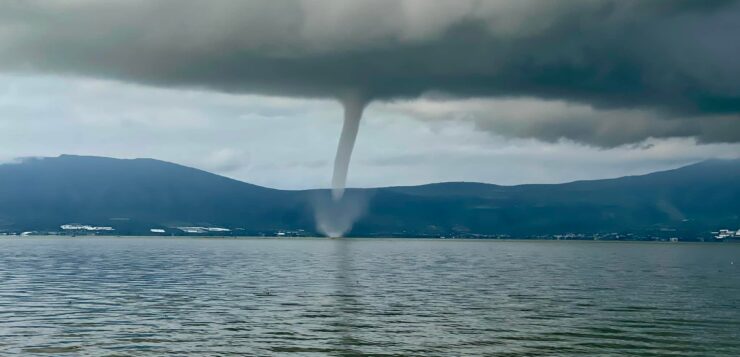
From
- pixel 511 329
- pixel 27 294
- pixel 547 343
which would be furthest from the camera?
pixel 27 294

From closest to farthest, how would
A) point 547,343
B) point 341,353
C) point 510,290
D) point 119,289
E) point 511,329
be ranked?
1. point 341,353
2. point 547,343
3. point 511,329
4. point 119,289
5. point 510,290

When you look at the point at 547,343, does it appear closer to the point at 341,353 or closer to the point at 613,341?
the point at 613,341

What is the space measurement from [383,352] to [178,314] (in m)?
27.0

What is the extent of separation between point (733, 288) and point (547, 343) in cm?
7300

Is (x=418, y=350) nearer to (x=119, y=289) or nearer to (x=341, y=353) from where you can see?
(x=341, y=353)

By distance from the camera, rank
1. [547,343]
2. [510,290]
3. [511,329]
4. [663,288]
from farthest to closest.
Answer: [663,288] < [510,290] < [511,329] < [547,343]

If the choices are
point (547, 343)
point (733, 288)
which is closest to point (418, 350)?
point (547, 343)

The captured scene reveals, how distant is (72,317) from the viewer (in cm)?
6900

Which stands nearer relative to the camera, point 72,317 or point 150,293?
point 72,317

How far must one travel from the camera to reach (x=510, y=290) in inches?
4154

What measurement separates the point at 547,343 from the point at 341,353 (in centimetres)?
1669

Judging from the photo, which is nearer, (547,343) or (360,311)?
(547,343)

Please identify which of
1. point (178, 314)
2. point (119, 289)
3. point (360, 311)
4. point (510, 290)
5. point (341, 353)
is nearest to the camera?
point (341, 353)

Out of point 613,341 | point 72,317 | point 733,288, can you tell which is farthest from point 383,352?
point 733,288
